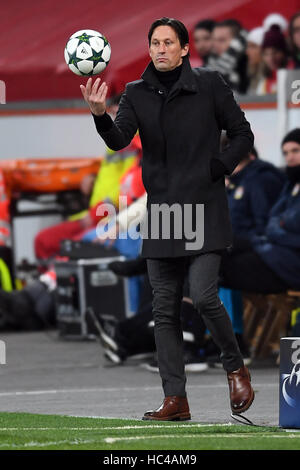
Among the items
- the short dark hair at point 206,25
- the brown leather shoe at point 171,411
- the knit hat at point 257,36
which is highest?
the short dark hair at point 206,25

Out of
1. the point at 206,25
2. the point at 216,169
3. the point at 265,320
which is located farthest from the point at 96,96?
the point at 206,25

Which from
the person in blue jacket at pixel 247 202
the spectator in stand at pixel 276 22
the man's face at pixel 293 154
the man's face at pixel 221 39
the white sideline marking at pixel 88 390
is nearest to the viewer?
the white sideline marking at pixel 88 390

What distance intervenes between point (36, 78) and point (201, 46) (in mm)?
2391

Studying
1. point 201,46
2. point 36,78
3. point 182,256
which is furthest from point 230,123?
point 36,78

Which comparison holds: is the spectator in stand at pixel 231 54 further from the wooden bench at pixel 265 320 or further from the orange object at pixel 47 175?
the wooden bench at pixel 265 320

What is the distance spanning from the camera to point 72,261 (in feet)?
47.3

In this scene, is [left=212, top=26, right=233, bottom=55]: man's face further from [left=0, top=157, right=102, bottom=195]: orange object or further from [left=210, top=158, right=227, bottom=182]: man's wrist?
[left=210, top=158, right=227, bottom=182]: man's wrist

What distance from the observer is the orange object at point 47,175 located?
55.0 feet

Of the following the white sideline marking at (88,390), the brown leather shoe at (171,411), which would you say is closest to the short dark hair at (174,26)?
the brown leather shoe at (171,411)

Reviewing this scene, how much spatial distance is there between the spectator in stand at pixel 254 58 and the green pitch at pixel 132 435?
8061 millimetres

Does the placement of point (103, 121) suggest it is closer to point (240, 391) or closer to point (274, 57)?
point (240, 391)

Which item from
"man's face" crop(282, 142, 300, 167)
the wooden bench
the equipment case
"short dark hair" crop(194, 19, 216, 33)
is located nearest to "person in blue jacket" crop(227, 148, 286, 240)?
"man's face" crop(282, 142, 300, 167)

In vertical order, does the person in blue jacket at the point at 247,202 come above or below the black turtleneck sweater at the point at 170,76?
below
